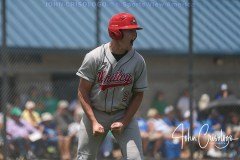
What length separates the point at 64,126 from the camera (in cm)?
1038

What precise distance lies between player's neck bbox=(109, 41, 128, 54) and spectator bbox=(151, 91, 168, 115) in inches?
177

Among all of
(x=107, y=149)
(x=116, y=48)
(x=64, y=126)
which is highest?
(x=116, y=48)

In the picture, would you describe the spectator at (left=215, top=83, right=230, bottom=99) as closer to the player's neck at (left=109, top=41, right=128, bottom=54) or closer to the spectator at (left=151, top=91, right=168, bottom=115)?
the spectator at (left=151, top=91, right=168, bottom=115)

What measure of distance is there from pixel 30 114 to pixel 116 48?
171 inches

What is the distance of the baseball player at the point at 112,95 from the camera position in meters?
6.20

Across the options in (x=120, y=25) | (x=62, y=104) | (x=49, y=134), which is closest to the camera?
(x=120, y=25)

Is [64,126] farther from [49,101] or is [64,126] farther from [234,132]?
[234,132]

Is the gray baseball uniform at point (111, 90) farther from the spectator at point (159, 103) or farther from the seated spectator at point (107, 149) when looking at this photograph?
the spectator at point (159, 103)

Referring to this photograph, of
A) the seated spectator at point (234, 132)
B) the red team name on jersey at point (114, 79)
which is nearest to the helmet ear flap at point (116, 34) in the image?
the red team name on jersey at point (114, 79)

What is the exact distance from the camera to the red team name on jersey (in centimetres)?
624

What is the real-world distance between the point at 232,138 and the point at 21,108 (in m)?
3.12

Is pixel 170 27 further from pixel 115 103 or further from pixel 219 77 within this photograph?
pixel 115 103

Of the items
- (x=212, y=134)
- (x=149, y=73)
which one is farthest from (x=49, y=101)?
(x=212, y=134)

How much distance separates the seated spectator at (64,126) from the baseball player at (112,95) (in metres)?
3.85
